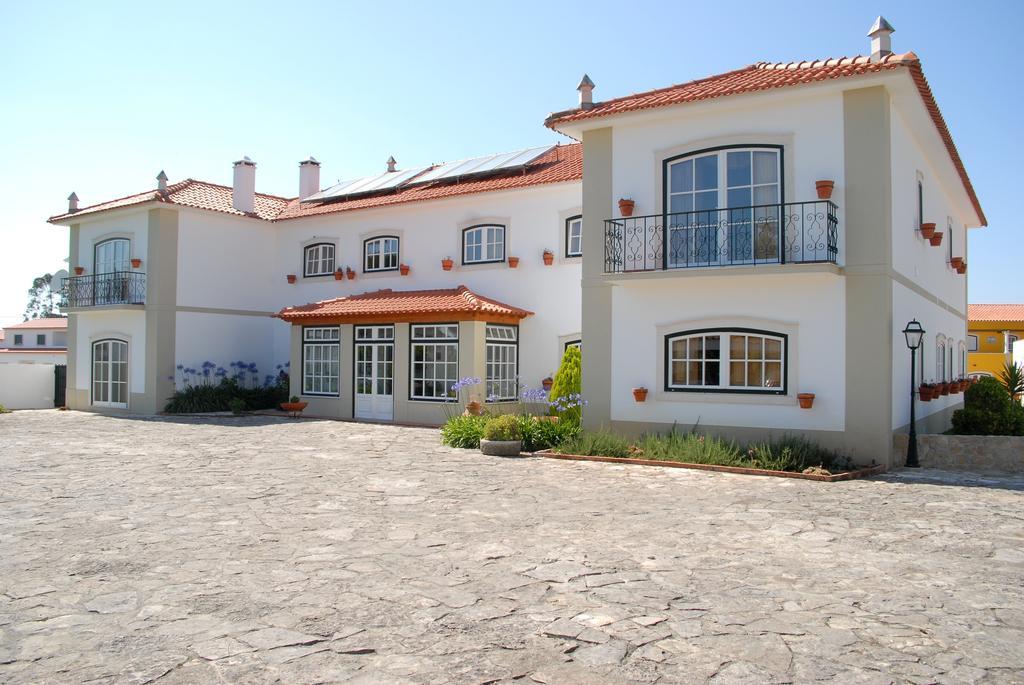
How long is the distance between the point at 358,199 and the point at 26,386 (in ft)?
42.5

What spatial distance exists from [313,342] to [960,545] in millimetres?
17604

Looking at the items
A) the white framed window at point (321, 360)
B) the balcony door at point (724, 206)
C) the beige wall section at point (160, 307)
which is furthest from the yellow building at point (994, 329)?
the beige wall section at point (160, 307)

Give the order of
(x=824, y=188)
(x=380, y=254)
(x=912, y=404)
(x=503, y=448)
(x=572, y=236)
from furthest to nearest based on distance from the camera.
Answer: (x=380, y=254) < (x=572, y=236) < (x=503, y=448) < (x=912, y=404) < (x=824, y=188)

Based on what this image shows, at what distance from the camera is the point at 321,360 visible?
21.9 meters

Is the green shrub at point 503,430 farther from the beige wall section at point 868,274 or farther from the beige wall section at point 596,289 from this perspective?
the beige wall section at point 868,274

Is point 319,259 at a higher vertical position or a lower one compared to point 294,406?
higher

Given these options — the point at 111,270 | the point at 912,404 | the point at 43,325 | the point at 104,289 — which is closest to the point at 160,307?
the point at 104,289

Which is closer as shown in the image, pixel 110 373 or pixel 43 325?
pixel 110 373

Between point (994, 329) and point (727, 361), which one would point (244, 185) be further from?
point (994, 329)

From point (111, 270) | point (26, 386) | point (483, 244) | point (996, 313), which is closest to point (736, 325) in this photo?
point (483, 244)

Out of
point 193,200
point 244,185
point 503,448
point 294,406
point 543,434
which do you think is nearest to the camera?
point 503,448

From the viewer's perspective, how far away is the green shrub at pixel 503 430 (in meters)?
13.9

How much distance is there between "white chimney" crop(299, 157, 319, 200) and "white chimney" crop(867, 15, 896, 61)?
1873 cm

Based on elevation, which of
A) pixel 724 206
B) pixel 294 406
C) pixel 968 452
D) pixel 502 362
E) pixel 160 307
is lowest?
pixel 968 452
